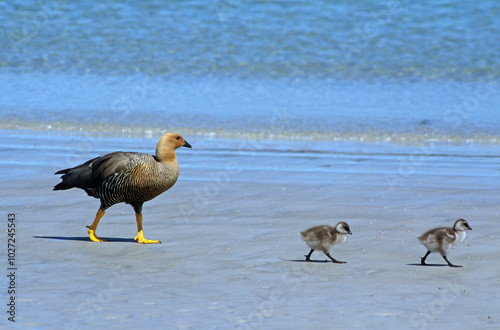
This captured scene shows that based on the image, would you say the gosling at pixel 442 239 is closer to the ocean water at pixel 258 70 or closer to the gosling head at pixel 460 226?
the gosling head at pixel 460 226

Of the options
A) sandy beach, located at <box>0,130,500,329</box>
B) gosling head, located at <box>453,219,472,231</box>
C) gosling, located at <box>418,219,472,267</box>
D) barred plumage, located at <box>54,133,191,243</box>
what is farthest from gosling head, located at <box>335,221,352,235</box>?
barred plumage, located at <box>54,133,191,243</box>

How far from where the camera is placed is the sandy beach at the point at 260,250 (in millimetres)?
5516

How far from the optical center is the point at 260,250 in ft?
24.2

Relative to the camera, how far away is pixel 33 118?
17.3 metres

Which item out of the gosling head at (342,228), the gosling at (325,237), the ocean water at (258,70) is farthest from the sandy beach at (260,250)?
the ocean water at (258,70)

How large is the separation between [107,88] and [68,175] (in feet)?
42.0

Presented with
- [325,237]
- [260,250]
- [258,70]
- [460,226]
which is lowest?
[260,250]

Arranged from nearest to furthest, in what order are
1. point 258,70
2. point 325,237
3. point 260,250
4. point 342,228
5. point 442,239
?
point 442,239, point 325,237, point 342,228, point 260,250, point 258,70

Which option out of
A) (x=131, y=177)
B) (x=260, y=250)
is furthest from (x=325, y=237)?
(x=131, y=177)

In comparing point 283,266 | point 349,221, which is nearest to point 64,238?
point 283,266

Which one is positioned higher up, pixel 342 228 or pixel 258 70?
pixel 258 70

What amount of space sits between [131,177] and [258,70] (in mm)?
15357

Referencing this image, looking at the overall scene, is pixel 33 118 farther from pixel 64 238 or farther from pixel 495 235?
pixel 495 235

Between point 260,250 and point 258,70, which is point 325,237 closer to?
point 260,250
